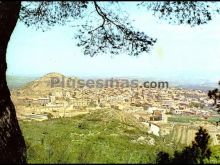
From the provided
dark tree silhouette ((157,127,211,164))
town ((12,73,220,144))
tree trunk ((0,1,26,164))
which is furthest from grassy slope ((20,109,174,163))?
town ((12,73,220,144))

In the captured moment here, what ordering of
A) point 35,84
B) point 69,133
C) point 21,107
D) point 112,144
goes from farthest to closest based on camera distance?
point 35,84 → point 21,107 → point 69,133 → point 112,144

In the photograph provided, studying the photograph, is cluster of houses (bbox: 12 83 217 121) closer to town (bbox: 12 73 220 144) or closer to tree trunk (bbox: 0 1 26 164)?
town (bbox: 12 73 220 144)

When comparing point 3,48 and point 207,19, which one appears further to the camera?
point 207,19

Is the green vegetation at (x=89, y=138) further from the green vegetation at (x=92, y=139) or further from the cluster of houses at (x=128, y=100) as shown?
the cluster of houses at (x=128, y=100)

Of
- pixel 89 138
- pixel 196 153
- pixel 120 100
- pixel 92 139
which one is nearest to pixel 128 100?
pixel 120 100

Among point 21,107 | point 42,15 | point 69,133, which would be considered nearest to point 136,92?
point 21,107

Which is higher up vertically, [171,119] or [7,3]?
[7,3]

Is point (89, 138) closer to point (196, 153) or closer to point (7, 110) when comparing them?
point (7, 110)

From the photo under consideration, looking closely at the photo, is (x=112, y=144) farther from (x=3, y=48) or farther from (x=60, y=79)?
(x=60, y=79)
